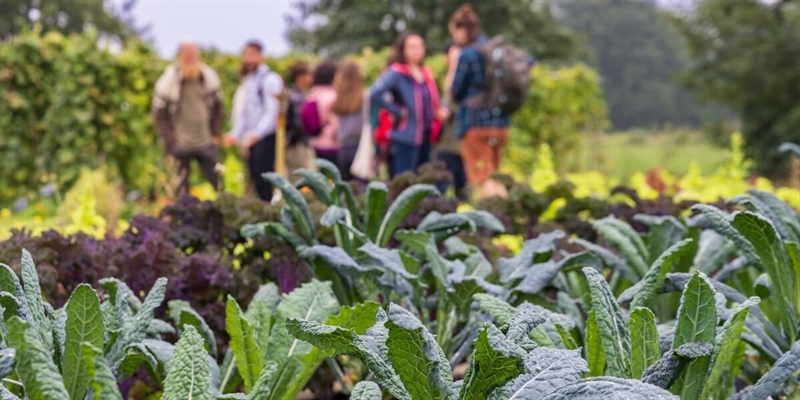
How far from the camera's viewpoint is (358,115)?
744cm

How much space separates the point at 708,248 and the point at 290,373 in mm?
1183

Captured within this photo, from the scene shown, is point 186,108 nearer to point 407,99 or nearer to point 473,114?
point 407,99

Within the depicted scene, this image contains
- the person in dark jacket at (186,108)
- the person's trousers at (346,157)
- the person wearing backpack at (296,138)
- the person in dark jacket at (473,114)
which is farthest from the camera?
the person wearing backpack at (296,138)

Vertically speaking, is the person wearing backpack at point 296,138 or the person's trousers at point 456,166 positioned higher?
the person wearing backpack at point 296,138

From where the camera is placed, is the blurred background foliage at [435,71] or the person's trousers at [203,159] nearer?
the person's trousers at [203,159]

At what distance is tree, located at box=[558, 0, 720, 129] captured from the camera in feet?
201

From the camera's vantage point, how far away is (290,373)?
146cm

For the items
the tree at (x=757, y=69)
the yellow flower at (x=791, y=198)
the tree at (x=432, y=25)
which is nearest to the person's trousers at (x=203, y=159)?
the yellow flower at (x=791, y=198)

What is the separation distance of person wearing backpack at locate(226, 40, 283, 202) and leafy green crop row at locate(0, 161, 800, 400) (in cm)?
531

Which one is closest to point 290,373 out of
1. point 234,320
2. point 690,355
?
point 234,320

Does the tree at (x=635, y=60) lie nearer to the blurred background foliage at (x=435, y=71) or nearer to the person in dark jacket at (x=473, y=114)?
the blurred background foliage at (x=435, y=71)

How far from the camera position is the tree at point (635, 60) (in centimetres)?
6131

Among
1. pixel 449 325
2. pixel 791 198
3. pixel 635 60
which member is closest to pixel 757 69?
pixel 791 198

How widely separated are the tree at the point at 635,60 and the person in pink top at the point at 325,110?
5483 cm
